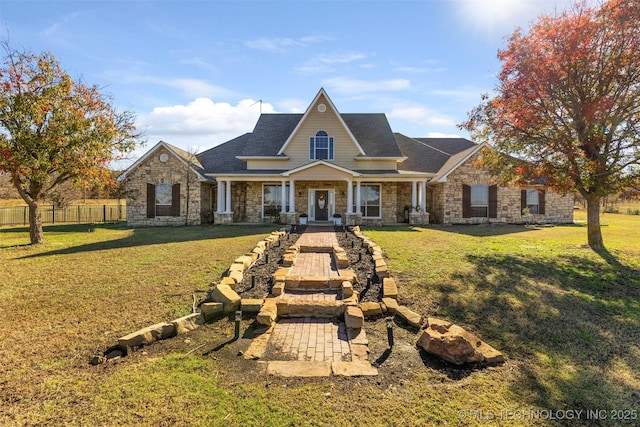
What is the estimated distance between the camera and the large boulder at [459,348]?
4117 millimetres

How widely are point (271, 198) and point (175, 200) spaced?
231 inches

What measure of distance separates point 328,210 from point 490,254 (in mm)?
11869

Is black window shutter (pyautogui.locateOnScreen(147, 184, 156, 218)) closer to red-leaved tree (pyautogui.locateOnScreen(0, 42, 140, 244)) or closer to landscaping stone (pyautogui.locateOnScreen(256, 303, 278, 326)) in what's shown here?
red-leaved tree (pyautogui.locateOnScreen(0, 42, 140, 244))

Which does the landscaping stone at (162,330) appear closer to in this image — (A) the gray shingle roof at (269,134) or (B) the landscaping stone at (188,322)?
(B) the landscaping stone at (188,322)

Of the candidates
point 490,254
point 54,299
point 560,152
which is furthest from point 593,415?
point 560,152

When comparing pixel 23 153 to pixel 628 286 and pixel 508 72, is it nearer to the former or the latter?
pixel 508 72

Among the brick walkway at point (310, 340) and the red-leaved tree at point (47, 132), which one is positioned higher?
the red-leaved tree at point (47, 132)

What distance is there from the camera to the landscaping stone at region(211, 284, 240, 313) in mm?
5664

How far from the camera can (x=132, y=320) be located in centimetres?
529

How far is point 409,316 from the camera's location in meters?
5.38

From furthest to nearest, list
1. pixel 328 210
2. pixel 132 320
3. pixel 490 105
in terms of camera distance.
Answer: pixel 328 210 → pixel 490 105 → pixel 132 320

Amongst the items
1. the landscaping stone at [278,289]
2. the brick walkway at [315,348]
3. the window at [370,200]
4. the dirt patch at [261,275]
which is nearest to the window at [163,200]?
the window at [370,200]

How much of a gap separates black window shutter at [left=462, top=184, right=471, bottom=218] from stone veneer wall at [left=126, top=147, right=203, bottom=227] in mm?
16313

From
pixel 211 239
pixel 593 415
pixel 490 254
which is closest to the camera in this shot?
pixel 593 415
